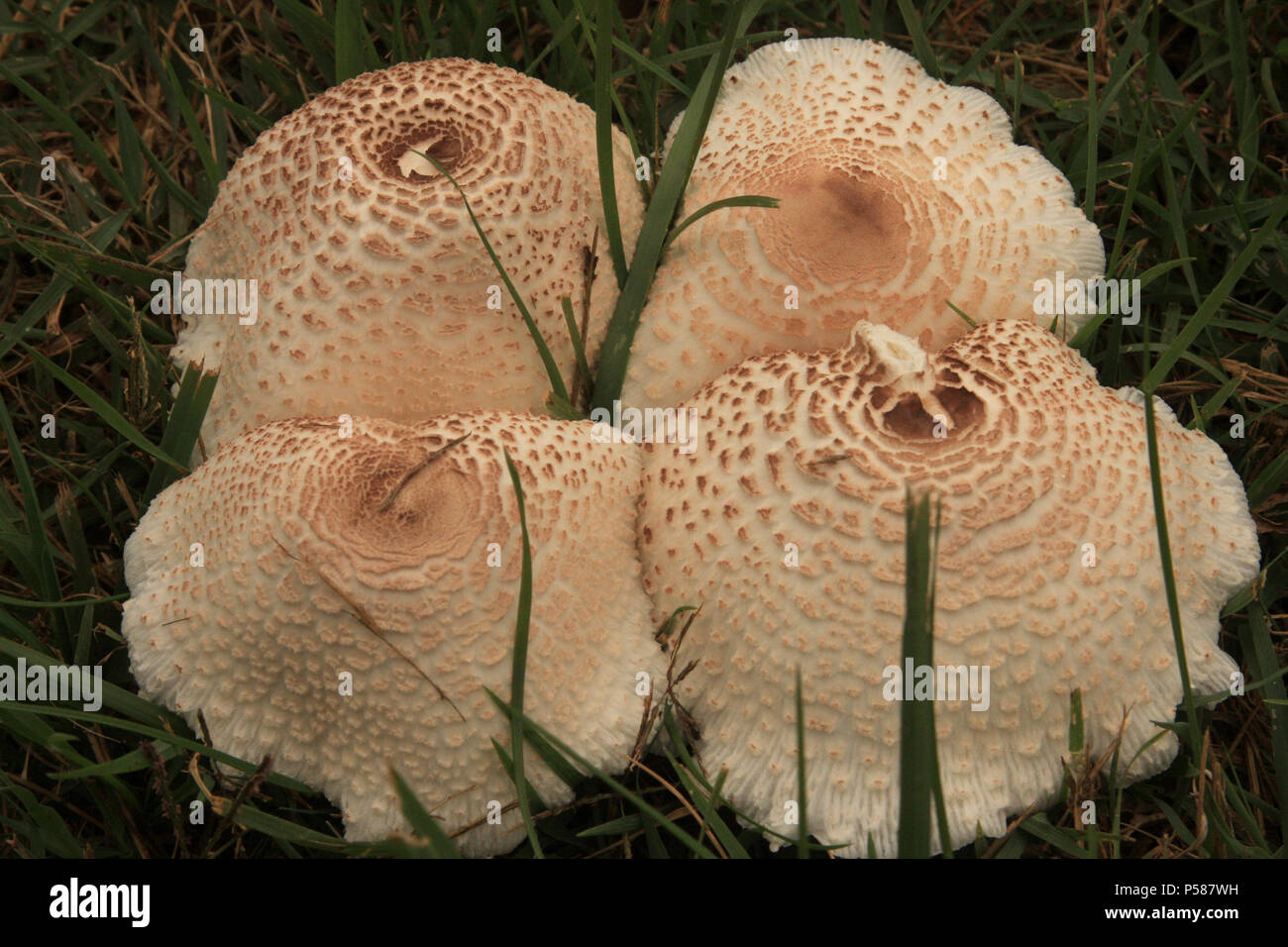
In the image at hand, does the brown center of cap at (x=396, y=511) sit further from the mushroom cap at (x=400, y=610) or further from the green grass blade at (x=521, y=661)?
the green grass blade at (x=521, y=661)

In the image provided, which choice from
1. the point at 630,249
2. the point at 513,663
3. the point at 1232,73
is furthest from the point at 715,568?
the point at 1232,73

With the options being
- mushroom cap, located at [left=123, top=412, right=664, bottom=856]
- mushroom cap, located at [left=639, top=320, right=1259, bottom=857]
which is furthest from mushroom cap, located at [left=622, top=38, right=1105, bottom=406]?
mushroom cap, located at [left=123, top=412, right=664, bottom=856]

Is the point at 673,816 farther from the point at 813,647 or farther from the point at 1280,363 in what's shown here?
the point at 1280,363

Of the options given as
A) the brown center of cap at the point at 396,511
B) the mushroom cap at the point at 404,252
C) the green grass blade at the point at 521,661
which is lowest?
the green grass blade at the point at 521,661

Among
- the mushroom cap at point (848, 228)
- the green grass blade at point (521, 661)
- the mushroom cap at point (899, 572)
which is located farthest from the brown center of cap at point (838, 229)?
the green grass blade at point (521, 661)

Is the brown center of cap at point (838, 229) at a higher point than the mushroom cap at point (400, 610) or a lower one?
higher

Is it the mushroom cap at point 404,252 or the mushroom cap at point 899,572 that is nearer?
the mushroom cap at point 899,572
